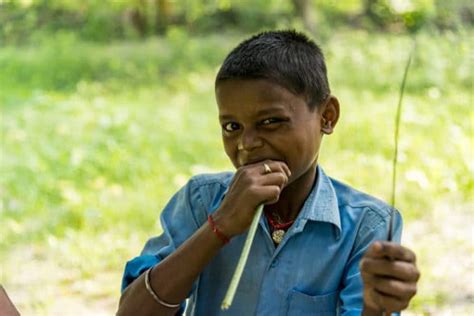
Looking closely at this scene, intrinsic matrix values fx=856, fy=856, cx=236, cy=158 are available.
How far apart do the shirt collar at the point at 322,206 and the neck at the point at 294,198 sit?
21 millimetres

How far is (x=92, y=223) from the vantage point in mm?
5309

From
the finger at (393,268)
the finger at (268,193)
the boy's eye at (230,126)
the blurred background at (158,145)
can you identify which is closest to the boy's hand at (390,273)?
the finger at (393,268)

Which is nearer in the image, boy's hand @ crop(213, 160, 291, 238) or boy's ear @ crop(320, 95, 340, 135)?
boy's hand @ crop(213, 160, 291, 238)

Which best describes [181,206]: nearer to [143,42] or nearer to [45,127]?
[45,127]

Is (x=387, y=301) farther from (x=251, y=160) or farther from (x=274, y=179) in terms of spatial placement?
(x=251, y=160)

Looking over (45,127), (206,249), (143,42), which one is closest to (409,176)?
(45,127)

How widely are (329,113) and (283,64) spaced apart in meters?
0.18

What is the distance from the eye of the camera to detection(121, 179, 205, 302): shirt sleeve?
1.98 metres

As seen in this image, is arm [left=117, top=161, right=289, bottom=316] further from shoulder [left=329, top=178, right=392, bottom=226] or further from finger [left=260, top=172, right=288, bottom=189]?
shoulder [left=329, top=178, right=392, bottom=226]

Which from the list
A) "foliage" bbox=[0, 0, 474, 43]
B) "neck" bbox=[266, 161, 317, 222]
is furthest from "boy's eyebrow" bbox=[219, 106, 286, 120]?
"foliage" bbox=[0, 0, 474, 43]

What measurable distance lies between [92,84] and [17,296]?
18.4 ft

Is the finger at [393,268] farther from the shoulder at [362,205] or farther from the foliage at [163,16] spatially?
the foliage at [163,16]

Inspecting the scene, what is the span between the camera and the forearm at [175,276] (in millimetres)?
1778

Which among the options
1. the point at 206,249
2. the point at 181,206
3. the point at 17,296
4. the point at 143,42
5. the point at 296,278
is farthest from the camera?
the point at 143,42
